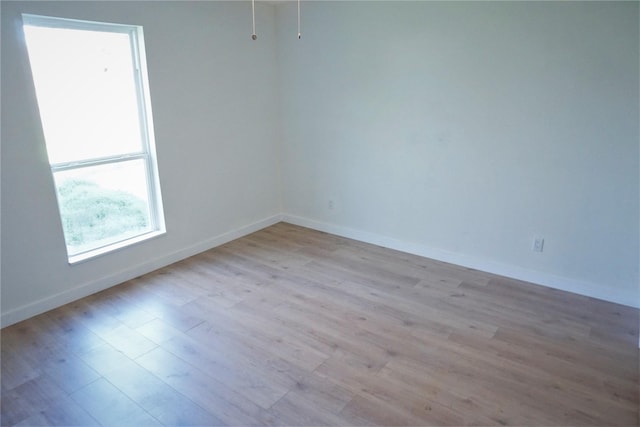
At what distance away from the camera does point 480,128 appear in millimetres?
3285

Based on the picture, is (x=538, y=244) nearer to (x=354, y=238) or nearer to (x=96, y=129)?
(x=354, y=238)

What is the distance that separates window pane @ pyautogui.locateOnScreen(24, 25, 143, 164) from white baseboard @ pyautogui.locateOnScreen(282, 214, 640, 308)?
2242 mm

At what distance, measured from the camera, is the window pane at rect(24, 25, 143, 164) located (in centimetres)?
276

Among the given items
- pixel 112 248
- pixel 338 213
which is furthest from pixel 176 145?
pixel 338 213

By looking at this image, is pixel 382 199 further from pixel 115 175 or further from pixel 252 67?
pixel 115 175

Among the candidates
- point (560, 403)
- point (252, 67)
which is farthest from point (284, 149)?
point (560, 403)

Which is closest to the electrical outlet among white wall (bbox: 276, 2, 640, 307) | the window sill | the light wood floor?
white wall (bbox: 276, 2, 640, 307)

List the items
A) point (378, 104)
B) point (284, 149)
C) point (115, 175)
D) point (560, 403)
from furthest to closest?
point (284, 149) < point (378, 104) < point (115, 175) < point (560, 403)

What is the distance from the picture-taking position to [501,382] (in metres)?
2.19

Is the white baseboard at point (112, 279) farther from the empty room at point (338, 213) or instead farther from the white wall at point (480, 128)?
the white wall at point (480, 128)

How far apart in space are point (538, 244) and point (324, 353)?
6.62ft

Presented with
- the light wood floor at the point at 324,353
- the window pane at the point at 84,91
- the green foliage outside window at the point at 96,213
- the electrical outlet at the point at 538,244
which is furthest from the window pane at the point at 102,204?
the electrical outlet at the point at 538,244

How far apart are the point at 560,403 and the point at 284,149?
3527mm

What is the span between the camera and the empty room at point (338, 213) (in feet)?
7.17
